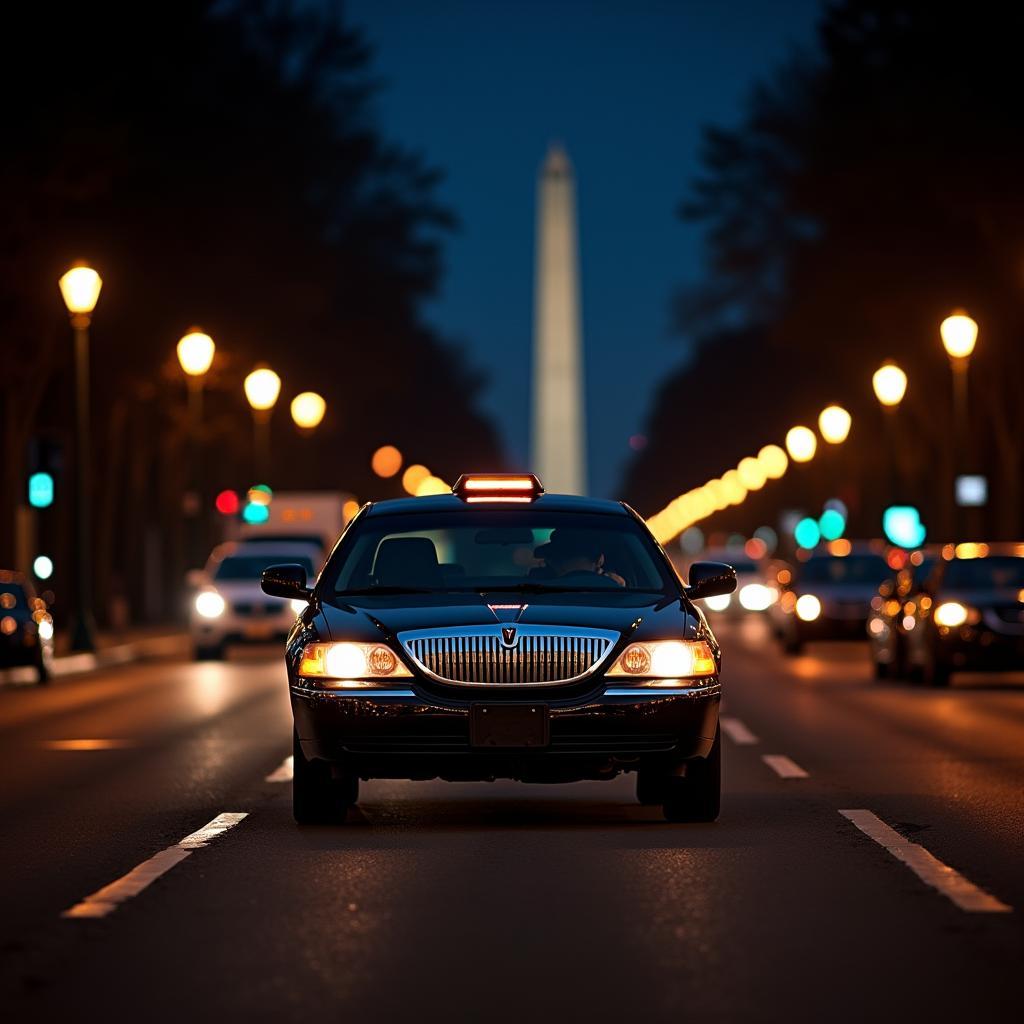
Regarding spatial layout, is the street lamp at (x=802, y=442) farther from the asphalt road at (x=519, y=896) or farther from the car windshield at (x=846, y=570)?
the asphalt road at (x=519, y=896)

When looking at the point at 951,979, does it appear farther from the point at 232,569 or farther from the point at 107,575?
the point at 107,575

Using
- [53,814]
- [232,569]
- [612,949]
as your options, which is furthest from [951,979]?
[232,569]

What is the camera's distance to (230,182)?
195ft

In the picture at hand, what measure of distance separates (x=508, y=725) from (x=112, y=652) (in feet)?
102

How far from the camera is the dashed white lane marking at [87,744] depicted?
2022cm

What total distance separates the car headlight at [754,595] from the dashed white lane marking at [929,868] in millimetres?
55392

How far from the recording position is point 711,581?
45.9 ft

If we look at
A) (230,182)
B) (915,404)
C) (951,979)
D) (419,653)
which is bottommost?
(951,979)

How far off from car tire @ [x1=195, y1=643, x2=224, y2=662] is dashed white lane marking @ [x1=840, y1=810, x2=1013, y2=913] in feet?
81.2

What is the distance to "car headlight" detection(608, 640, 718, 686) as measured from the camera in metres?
12.8

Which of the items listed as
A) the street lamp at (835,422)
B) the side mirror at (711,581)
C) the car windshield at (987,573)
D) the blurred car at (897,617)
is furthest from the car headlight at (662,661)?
the street lamp at (835,422)

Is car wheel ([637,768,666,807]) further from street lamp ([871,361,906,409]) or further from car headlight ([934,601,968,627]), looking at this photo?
street lamp ([871,361,906,409])

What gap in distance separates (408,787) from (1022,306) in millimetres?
40290

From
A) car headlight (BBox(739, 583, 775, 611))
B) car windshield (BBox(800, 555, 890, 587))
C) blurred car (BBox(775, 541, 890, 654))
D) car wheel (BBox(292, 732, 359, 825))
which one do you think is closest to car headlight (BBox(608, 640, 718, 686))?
car wheel (BBox(292, 732, 359, 825))
